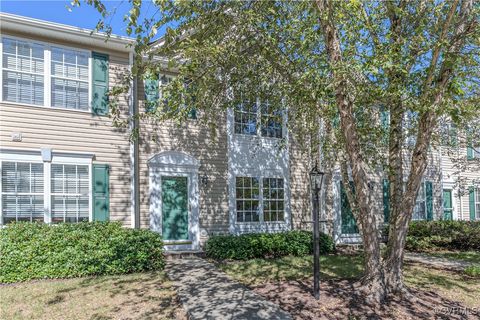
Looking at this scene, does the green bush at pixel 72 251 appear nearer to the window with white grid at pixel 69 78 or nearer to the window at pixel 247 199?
the window with white grid at pixel 69 78

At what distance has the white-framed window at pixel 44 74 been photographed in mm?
9047

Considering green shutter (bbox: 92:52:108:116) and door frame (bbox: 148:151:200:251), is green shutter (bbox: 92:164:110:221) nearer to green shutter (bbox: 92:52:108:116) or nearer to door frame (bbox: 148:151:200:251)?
door frame (bbox: 148:151:200:251)

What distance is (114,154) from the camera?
400 inches

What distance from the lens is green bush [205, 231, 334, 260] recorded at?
10359mm

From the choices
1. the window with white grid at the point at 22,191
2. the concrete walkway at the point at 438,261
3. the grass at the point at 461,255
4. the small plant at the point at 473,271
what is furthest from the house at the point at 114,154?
the grass at the point at 461,255

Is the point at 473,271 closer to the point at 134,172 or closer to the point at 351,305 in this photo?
the point at 351,305

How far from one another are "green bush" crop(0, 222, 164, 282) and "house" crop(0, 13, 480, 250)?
1126 mm

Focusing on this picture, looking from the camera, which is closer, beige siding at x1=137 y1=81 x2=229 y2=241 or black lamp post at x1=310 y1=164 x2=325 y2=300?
black lamp post at x1=310 y1=164 x2=325 y2=300

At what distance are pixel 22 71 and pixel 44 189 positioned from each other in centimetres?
295

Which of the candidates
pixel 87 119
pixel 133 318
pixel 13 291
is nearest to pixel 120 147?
pixel 87 119

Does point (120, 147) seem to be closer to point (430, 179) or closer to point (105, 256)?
point (105, 256)

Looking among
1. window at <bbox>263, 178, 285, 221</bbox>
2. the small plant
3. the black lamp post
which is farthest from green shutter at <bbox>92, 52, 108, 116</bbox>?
the small plant

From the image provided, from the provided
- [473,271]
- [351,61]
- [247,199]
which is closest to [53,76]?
[247,199]

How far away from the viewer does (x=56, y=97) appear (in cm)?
959
